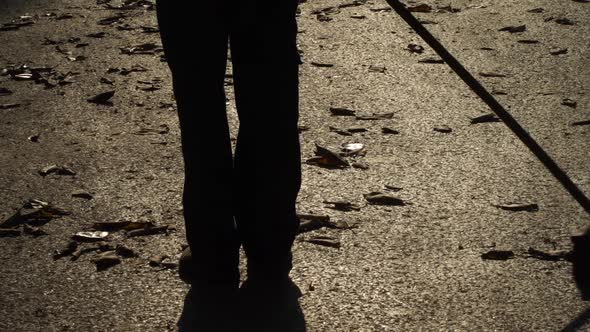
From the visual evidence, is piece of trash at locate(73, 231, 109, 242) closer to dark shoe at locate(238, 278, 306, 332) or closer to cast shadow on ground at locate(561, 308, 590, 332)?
dark shoe at locate(238, 278, 306, 332)

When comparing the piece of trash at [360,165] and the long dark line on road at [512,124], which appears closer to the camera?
the long dark line on road at [512,124]

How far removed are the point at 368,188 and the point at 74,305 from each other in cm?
145

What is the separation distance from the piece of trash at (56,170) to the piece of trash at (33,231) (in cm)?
63

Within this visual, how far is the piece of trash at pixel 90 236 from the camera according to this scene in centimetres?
402

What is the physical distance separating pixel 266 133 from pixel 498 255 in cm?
99

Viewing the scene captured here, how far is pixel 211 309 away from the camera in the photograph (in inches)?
135

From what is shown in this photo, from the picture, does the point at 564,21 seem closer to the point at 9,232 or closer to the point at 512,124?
the point at 512,124

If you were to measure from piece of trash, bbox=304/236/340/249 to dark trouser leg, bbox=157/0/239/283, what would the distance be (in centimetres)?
55

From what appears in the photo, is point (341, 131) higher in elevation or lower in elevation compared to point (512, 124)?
lower

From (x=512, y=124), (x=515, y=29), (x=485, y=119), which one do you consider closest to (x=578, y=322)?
(x=512, y=124)

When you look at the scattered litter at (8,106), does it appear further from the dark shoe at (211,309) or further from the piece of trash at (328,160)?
the dark shoe at (211,309)

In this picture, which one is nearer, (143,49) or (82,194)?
(82,194)

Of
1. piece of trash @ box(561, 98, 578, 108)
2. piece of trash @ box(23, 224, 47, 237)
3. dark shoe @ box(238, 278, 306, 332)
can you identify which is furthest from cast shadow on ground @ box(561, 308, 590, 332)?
piece of trash @ box(561, 98, 578, 108)

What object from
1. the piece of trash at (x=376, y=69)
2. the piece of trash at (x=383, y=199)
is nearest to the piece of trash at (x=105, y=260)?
the piece of trash at (x=383, y=199)
